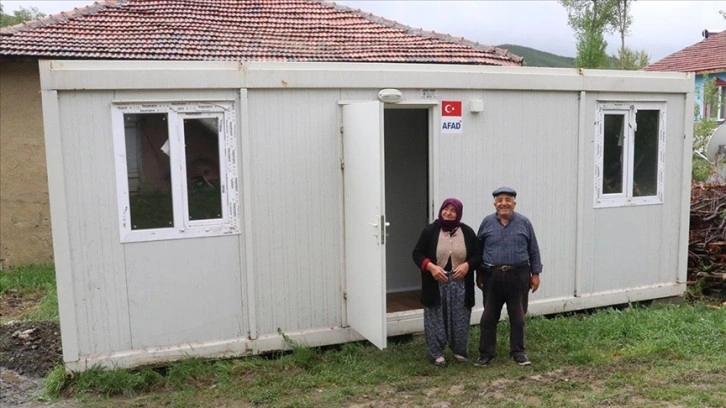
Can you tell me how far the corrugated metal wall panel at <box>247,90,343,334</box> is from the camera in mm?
5816

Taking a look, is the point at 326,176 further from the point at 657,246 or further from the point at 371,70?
the point at 657,246

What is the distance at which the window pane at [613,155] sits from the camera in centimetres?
725

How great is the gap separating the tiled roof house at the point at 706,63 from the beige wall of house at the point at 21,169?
20.2 metres

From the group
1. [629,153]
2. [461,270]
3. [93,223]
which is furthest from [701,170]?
[93,223]

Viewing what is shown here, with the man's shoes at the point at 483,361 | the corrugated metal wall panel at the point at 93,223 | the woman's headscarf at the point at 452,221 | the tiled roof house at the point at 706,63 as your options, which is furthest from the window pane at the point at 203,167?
the tiled roof house at the point at 706,63

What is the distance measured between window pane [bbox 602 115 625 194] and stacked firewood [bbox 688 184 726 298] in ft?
7.68

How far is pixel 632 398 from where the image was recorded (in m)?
4.94

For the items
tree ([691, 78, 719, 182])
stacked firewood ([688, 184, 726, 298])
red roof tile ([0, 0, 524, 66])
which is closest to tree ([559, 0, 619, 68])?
tree ([691, 78, 719, 182])

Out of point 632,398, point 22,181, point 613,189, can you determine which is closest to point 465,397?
point 632,398

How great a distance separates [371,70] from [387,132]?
195 centimetres

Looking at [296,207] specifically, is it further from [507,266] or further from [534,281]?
[534,281]

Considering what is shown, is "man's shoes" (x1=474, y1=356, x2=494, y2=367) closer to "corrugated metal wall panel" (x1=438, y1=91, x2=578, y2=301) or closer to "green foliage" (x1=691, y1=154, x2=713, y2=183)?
"corrugated metal wall panel" (x1=438, y1=91, x2=578, y2=301)

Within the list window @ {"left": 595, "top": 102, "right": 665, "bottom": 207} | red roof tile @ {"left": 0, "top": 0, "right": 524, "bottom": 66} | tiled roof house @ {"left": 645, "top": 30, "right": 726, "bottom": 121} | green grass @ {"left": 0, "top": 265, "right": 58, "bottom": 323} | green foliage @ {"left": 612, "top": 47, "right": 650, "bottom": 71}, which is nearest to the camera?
window @ {"left": 595, "top": 102, "right": 665, "bottom": 207}

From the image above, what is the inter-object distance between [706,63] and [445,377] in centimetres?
2444
